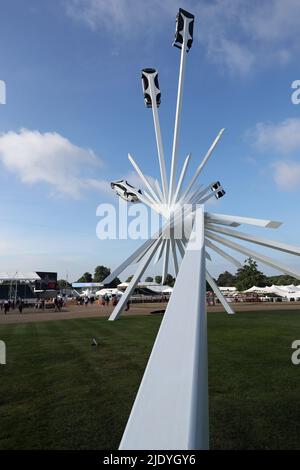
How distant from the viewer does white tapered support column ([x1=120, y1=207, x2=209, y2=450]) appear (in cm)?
216

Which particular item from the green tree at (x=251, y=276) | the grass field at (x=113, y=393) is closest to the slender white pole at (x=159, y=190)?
the grass field at (x=113, y=393)

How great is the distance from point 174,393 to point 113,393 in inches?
260

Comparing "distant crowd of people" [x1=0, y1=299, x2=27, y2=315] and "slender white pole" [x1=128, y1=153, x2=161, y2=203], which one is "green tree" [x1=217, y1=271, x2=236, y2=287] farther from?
"slender white pole" [x1=128, y1=153, x2=161, y2=203]

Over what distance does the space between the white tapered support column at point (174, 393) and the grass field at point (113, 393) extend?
3.66 m

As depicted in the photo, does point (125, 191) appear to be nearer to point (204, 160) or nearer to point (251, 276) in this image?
point (204, 160)

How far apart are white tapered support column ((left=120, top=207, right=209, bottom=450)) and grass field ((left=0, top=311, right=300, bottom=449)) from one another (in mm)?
3656

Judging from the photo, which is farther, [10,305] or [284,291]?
[284,291]

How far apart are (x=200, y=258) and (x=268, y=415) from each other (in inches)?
157

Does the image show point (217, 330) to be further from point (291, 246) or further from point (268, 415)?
point (268, 415)

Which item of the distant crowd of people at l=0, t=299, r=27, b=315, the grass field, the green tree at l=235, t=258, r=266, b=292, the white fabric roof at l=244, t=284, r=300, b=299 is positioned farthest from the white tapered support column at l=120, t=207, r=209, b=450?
the green tree at l=235, t=258, r=266, b=292

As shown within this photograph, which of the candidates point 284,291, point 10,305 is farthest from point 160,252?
point 284,291

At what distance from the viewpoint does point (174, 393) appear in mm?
2408
